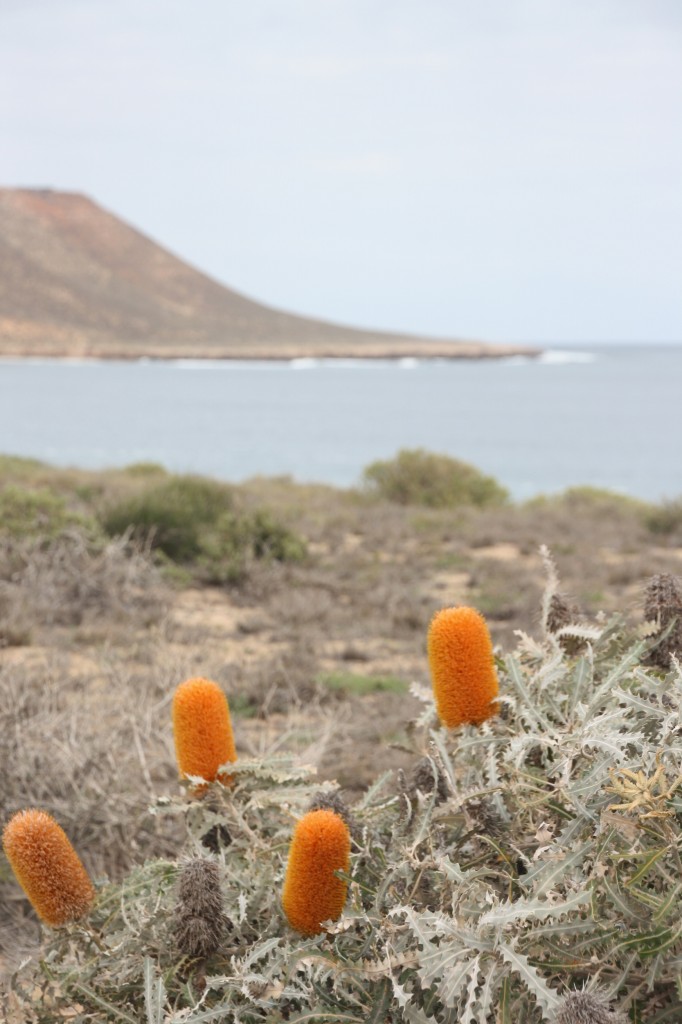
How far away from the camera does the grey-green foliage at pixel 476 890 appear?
4.67 feet

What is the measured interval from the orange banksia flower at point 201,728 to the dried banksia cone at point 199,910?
0.32 m

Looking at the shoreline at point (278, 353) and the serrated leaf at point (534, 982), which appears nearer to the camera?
the serrated leaf at point (534, 982)

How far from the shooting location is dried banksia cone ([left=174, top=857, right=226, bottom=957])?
5.77 feet

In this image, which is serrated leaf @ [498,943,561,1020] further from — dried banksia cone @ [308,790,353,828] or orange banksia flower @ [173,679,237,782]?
orange banksia flower @ [173,679,237,782]

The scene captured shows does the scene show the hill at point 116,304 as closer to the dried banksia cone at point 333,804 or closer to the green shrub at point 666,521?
Answer: the green shrub at point 666,521

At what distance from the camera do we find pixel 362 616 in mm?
8555

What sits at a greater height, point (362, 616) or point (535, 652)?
point (535, 652)

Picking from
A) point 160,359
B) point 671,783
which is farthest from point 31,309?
point 671,783

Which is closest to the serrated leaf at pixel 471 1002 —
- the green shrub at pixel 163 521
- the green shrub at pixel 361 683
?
the green shrub at pixel 361 683

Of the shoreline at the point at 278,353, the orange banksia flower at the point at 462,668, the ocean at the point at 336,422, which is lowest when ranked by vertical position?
the ocean at the point at 336,422

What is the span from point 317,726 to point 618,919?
12.9 feet

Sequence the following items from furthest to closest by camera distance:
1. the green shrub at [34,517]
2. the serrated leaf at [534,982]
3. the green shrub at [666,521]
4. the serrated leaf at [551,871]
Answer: the green shrub at [666,521] → the green shrub at [34,517] → the serrated leaf at [551,871] → the serrated leaf at [534,982]

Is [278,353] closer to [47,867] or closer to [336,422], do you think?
[336,422]

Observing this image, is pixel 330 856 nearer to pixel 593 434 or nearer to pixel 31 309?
pixel 593 434
